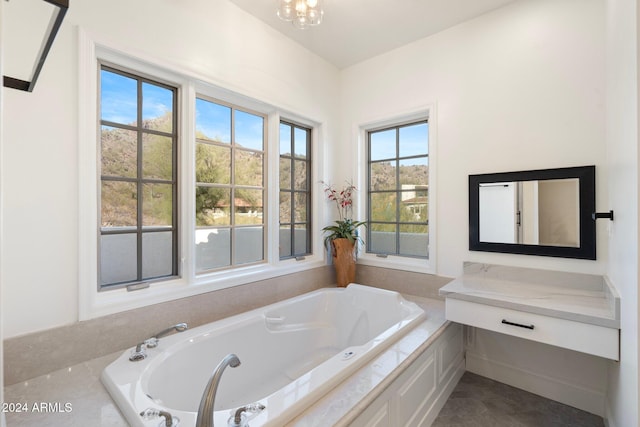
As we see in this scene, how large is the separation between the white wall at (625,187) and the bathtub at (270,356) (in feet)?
3.25

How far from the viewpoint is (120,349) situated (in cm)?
163

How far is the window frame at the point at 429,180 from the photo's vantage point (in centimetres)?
253

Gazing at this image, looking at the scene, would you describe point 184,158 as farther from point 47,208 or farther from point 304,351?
point 304,351

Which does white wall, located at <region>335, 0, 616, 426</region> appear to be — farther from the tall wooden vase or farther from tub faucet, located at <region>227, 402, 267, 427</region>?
tub faucet, located at <region>227, 402, 267, 427</region>

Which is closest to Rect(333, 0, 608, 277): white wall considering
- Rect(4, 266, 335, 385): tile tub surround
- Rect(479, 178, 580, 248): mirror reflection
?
Rect(479, 178, 580, 248): mirror reflection

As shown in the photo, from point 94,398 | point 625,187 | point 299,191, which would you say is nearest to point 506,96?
point 625,187

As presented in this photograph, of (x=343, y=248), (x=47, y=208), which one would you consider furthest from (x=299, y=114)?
(x=47, y=208)

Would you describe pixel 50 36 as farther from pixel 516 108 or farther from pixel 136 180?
pixel 516 108

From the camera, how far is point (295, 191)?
2.81 m

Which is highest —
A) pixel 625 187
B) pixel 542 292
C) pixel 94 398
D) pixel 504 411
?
pixel 625 187

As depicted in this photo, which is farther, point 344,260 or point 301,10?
point 344,260

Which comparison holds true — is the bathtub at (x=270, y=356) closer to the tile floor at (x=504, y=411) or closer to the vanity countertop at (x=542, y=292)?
the vanity countertop at (x=542, y=292)

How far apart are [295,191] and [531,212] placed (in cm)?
188

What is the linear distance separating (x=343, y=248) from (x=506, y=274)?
1292 millimetres
